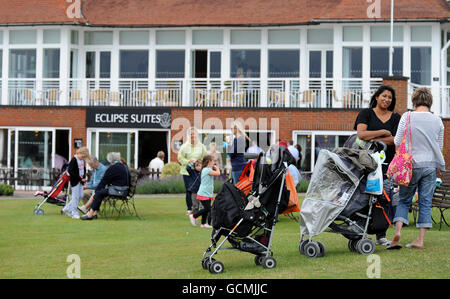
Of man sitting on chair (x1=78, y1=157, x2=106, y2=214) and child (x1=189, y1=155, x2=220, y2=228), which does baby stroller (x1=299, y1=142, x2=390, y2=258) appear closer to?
child (x1=189, y1=155, x2=220, y2=228)

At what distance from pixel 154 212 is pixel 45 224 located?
3580 mm

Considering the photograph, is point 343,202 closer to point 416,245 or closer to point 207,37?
point 416,245

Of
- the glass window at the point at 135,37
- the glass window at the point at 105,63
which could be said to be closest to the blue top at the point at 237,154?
the glass window at the point at 135,37

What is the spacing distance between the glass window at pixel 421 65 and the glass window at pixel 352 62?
207cm

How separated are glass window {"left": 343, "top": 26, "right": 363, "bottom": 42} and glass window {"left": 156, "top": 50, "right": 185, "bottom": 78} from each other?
7261 mm

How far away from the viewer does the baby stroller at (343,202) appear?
382 inches

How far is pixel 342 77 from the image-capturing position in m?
32.2

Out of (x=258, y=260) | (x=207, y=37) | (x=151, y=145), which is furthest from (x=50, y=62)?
(x=258, y=260)

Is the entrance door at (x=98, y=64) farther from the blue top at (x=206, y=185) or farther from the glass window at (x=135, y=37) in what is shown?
the blue top at (x=206, y=185)

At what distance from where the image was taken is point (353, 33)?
105 feet

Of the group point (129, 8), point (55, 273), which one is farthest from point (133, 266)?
point (129, 8)

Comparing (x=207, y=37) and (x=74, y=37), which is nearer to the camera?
(x=207, y=37)

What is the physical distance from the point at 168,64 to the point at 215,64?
209 cm
